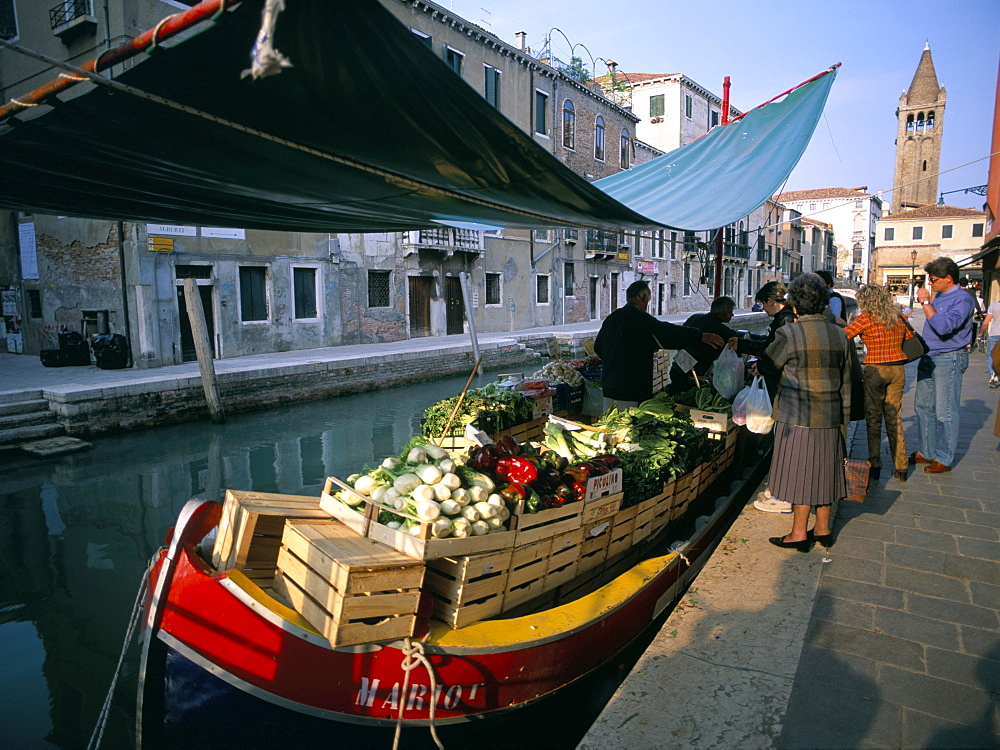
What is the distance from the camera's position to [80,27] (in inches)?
495

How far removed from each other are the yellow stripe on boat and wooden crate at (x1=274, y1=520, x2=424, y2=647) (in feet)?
0.71

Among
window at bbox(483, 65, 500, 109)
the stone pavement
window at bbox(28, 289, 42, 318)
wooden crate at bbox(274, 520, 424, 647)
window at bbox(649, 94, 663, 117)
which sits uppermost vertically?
window at bbox(649, 94, 663, 117)

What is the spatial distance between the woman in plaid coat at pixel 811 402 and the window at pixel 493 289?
1965 cm

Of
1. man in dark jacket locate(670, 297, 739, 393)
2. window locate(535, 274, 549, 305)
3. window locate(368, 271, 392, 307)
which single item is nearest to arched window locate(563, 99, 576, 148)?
window locate(535, 274, 549, 305)

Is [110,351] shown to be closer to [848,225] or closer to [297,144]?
[297,144]

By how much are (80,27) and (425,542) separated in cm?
1519

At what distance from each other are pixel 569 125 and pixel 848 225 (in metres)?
59.2

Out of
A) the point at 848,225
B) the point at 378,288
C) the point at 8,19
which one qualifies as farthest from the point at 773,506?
the point at 848,225

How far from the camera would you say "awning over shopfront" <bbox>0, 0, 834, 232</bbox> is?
2357 mm

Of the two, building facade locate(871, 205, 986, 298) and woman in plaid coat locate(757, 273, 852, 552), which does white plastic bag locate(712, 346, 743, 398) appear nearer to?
woman in plaid coat locate(757, 273, 852, 552)

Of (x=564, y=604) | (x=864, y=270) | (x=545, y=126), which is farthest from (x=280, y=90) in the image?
(x=864, y=270)

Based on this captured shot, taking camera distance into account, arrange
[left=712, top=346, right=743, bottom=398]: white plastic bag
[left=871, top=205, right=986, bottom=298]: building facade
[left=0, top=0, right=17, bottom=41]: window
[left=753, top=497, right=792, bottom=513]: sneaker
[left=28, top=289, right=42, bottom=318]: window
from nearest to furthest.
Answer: [left=753, top=497, right=792, bottom=513]: sneaker
[left=712, top=346, right=743, bottom=398]: white plastic bag
[left=0, top=0, right=17, bottom=41]: window
[left=28, top=289, right=42, bottom=318]: window
[left=871, top=205, right=986, bottom=298]: building facade

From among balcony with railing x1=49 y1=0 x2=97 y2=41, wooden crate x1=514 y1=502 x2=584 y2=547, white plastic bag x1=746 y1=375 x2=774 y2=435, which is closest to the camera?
wooden crate x1=514 y1=502 x2=584 y2=547

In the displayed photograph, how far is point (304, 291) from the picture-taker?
1653cm
